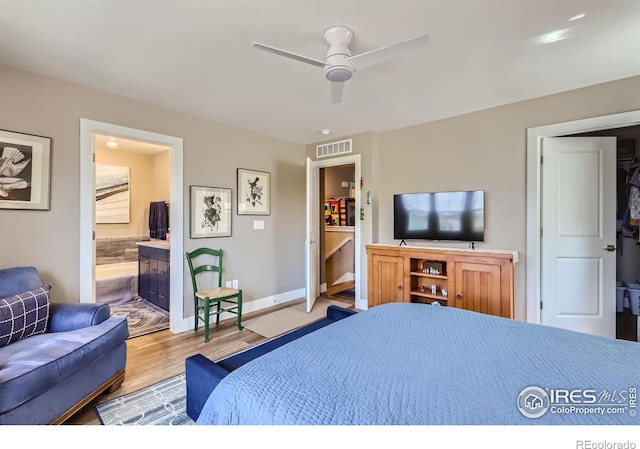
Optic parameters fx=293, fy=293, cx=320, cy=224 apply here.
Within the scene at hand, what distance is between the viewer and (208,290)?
11.2ft

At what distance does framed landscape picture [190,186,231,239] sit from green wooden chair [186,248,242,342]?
23 cm

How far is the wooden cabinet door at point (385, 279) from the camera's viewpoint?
3.38m

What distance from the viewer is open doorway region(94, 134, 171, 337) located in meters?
4.00

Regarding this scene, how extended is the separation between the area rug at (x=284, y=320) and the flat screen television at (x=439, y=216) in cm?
147

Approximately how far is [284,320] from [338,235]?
94.4 inches

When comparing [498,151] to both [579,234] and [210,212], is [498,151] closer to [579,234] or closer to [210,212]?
[579,234]

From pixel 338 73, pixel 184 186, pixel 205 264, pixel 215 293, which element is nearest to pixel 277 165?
pixel 184 186

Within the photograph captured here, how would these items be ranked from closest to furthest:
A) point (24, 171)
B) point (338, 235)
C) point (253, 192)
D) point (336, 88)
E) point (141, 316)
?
point (336, 88)
point (24, 171)
point (141, 316)
point (253, 192)
point (338, 235)

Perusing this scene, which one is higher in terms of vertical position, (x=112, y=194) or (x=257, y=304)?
(x=112, y=194)

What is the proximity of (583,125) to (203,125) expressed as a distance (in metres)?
3.91

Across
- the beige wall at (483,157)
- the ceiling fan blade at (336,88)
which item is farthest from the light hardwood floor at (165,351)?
the ceiling fan blade at (336,88)

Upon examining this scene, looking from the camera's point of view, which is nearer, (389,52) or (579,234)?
(389,52)
